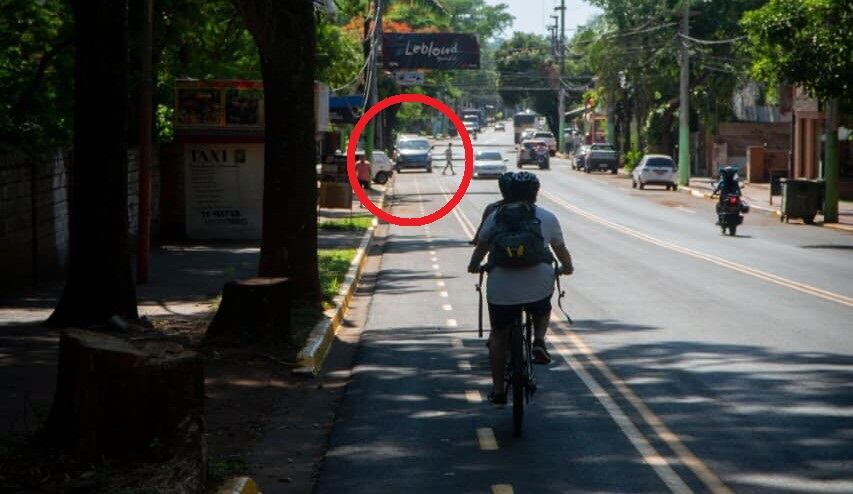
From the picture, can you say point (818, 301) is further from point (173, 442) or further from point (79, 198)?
point (173, 442)

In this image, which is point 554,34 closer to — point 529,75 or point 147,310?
point 529,75

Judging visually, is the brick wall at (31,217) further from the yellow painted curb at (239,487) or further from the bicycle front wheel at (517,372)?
the yellow painted curb at (239,487)

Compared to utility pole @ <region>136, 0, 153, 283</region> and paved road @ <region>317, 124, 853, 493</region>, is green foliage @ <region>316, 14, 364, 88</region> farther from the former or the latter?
utility pole @ <region>136, 0, 153, 283</region>

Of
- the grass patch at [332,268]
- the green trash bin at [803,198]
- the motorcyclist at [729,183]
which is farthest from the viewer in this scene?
the green trash bin at [803,198]

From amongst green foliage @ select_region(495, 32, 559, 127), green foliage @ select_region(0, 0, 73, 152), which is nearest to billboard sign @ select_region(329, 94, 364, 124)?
green foliage @ select_region(0, 0, 73, 152)

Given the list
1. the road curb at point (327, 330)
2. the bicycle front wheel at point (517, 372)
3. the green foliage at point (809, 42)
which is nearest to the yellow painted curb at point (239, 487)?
the bicycle front wheel at point (517, 372)

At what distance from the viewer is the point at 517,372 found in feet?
34.6

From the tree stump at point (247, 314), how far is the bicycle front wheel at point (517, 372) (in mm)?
5204

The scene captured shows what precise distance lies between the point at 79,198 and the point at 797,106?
48.8m

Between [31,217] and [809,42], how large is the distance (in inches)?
790

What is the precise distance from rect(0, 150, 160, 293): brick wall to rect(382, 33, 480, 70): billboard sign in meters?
50.6

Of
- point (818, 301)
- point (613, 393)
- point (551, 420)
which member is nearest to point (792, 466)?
point (551, 420)

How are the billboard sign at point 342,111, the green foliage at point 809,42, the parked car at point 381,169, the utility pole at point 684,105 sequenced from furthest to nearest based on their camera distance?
1. the parked car at point 381,169
2. the utility pole at point 684,105
3. the billboard sign at point 342,111
4. the green foliage at point 809,42

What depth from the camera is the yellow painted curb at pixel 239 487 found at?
829 cm
